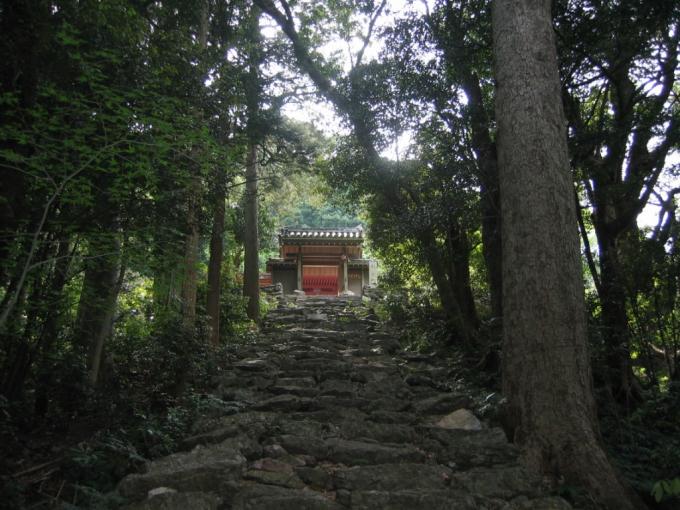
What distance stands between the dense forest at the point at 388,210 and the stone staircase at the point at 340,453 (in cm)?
31

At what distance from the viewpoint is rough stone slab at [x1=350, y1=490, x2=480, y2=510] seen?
2869 millimetres

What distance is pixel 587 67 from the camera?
576 cm

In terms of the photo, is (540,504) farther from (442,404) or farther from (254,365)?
(254,365)

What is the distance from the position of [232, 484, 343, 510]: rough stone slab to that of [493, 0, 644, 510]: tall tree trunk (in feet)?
5.26

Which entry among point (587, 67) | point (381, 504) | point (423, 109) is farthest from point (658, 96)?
point (381, 504)

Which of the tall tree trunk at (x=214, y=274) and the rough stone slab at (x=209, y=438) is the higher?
the tall tree trunk at (x=214, y=274)

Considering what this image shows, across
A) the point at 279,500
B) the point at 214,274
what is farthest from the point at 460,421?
the point at 214,274

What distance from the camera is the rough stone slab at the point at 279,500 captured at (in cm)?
280

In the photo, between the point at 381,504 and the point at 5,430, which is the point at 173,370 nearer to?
the point at 5,430

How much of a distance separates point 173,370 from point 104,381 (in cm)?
80

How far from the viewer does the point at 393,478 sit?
324cm

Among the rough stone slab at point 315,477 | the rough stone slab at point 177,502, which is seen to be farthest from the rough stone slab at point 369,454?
the rough stone slab at point 177,502

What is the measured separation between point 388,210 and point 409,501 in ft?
21.7

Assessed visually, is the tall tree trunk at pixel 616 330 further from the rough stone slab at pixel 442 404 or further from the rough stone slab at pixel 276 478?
the rough stone slab at pixel 276 478
